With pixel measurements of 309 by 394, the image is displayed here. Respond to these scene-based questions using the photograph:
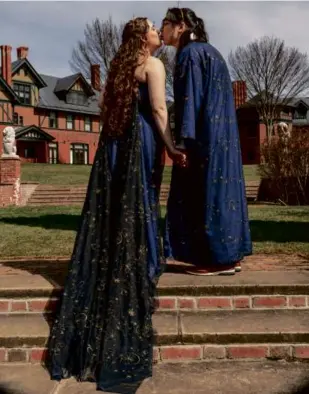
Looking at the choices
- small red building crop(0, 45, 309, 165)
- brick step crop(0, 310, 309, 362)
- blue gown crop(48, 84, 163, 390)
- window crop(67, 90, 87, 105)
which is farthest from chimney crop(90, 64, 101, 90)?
brick step crop(0, 310, 309, 362)

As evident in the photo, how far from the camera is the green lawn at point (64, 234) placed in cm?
560

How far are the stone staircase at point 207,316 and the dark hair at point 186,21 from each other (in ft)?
5.75

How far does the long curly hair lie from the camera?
315 cm

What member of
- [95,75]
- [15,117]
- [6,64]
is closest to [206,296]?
[95,75]

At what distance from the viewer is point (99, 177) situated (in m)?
3.20

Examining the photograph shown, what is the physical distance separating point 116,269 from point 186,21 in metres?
1.87

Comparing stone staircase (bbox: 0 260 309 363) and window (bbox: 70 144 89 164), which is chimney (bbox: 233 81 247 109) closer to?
window (bbox: 70 144 89 164)

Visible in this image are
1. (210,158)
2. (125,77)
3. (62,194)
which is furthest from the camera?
(62,194)

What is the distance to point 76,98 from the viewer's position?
43.5 m

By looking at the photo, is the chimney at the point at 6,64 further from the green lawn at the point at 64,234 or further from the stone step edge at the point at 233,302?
the stone step edge at the point at 233,302

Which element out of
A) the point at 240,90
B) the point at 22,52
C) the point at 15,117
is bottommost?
the point at 15,117

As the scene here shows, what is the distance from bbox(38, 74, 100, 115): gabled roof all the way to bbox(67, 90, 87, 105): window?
1.11ft

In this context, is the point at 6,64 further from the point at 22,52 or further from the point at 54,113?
the point at 54,113

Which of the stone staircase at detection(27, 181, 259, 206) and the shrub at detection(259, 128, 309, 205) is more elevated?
the shrub at detection(259, 128, 309, 205)
